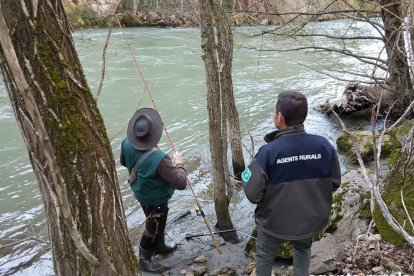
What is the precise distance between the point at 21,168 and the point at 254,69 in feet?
35.4

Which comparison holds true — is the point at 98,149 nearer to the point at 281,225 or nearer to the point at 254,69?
the point at 281,225

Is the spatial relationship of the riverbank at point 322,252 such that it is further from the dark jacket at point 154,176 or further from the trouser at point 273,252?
the dark jacket at point 154,176

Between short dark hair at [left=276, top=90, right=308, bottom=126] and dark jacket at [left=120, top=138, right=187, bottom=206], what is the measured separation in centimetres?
142

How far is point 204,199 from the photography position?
673 cm

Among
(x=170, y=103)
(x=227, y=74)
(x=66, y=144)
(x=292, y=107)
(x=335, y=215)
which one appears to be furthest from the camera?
(x=170, y=103)

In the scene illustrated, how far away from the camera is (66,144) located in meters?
1.79

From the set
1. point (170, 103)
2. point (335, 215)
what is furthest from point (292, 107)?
point (170, 103)

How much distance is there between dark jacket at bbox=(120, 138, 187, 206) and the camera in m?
3.92

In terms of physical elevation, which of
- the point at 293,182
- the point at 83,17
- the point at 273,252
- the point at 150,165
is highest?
the point at 83,17

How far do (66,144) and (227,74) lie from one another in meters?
4.58

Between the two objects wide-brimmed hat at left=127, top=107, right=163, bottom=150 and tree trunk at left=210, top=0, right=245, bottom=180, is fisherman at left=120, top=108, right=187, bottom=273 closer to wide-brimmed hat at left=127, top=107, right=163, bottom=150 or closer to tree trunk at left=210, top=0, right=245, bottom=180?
wide-brimmed hat at left=127, top=107, right=163, bottom=150

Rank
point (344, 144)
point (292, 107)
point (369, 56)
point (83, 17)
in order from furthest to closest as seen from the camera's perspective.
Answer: point (83, 17) → point (369, 56) → point (344, 144) → point (292, 107)

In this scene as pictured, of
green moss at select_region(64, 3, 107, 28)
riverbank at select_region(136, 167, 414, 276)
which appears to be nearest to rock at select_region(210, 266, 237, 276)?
riverbank at select_region(136, 167, 414, 276)

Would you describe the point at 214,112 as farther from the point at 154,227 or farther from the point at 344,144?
the point at 344,144
